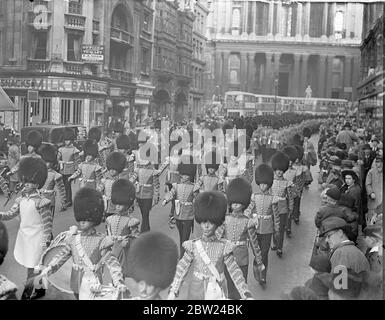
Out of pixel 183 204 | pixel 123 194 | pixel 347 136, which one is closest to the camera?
pixel 123 194

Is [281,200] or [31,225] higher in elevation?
[281,200]

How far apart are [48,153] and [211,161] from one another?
2267 mm

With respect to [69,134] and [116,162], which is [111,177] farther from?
[69,134]

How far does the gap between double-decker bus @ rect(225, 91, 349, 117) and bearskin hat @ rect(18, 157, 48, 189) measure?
3468mm

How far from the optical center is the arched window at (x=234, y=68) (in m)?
Result: 8.08

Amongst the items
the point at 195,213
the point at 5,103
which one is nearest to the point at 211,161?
the point at 5,103

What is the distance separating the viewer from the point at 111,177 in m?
6.93

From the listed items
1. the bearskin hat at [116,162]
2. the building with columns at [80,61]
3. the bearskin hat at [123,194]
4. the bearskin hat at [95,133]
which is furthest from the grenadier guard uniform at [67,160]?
the bearskin hat at [123,194]
